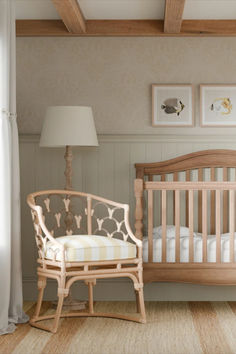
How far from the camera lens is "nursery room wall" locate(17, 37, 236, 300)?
417 cm

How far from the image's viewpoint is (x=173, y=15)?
3721 millimetres

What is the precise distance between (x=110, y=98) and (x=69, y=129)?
654mm

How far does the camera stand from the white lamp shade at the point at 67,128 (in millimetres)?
3672

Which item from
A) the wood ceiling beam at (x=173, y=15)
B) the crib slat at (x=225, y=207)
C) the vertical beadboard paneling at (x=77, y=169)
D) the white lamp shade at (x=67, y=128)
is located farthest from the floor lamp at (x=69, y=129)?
the crib slat at (x=225, y=207)

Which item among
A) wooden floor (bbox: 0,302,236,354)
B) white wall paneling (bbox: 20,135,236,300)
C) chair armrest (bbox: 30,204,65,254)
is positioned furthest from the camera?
white wall paneling (bbox: 20,135,236,300)

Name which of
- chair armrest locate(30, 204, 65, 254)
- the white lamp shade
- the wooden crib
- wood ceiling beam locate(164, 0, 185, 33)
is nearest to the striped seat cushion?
chair armrest locate(30, 204, 65, 254)

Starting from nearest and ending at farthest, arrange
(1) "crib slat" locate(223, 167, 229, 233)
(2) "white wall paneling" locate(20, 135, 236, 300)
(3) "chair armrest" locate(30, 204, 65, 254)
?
(3) "chair armrest" locate(30, 204, 65, 254)
(1) "crib slat" locate(223, 167, 229, 233)
(2) "white wall paneling" locate(20, 135, 236, 300)

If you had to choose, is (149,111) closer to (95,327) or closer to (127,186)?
(127,186)

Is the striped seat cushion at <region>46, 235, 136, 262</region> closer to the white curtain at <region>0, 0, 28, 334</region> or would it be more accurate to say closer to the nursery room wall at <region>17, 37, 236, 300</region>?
the white curtain at <region>0, 0, 28, 334</region>

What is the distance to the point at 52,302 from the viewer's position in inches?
155

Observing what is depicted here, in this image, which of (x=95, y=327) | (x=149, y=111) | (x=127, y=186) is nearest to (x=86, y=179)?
(x=127, y=186)

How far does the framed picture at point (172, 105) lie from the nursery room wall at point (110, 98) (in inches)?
1.8

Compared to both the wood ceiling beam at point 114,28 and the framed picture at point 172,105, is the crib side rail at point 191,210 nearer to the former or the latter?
the framed picture at point 172,105

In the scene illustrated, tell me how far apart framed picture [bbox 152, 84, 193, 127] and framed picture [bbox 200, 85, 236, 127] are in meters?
0.10
